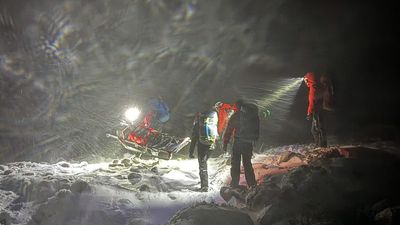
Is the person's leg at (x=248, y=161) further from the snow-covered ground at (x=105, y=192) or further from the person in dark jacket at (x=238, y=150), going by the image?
the snow-covered ground at (x=105, y=192)

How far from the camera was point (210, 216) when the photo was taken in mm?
4973

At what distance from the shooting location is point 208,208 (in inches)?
204

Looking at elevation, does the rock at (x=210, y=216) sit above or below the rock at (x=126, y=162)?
below

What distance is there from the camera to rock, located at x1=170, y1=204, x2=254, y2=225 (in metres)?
4.89

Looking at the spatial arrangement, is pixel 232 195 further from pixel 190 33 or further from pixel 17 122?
pixel 17 122

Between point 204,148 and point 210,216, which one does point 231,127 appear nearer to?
point 204,148

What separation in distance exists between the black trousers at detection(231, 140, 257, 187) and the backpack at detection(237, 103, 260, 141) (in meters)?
0.16

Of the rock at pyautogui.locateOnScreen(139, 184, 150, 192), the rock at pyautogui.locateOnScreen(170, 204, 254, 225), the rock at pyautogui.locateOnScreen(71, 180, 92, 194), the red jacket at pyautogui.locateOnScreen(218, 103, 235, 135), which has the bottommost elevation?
the rock at pyautogui.locateOnScreen(170, 204, 254, 225)

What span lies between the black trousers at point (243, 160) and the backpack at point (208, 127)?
0.51 m

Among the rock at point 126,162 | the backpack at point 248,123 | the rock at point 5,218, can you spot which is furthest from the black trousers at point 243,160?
the rock at point 5,218

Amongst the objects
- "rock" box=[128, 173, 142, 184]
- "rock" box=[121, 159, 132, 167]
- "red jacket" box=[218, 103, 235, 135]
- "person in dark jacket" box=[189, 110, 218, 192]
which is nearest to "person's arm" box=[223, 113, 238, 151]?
"person in dark jacket" box=[189, 110, 218, 192]

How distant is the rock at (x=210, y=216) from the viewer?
4891 millimetres

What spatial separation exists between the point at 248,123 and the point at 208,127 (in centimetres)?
86

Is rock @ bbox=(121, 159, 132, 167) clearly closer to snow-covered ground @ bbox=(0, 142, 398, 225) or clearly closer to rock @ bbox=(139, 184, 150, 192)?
snow-covered ground @ bbox=(0, 142, 398, 225)
